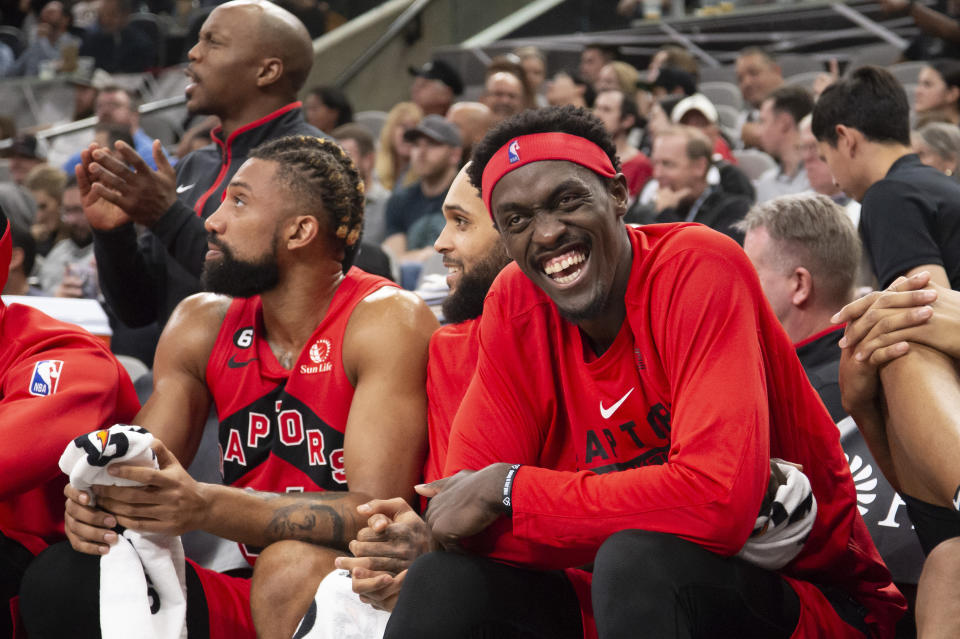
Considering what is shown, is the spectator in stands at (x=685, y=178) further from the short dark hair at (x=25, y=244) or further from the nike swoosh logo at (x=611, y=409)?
the nike swoosh logo at (x=611, y=409)

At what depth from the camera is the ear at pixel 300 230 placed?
312cm

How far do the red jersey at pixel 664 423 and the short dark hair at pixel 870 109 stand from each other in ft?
6.59

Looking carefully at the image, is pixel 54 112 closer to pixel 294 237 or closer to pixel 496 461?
pixel 294 237

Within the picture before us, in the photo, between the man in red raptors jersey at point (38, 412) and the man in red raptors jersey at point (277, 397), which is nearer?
the man in red raptors jersey at point (277, 397)

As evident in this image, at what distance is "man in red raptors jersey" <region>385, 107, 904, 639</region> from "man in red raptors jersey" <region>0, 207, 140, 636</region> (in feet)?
3.18

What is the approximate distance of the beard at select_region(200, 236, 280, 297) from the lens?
3078mm

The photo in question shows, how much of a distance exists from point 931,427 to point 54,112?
1159cm

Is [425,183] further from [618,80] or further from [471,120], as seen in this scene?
[618,80]

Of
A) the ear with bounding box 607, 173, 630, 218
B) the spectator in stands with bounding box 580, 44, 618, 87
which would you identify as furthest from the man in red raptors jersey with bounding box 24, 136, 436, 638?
the spectator in stands with bounding box 580, 44, 618, 87

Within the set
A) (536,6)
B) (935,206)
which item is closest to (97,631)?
(935,206)

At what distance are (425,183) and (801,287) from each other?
420 cm

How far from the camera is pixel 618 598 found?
6.66ft

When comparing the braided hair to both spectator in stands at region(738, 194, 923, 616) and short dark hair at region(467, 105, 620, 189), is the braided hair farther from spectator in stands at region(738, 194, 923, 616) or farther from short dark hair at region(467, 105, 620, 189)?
spectator in stands at region(738, 194, 923, 616)

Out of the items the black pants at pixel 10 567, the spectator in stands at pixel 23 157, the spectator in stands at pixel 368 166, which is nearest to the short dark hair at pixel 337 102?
the spectator in stands at pixel 368 166
